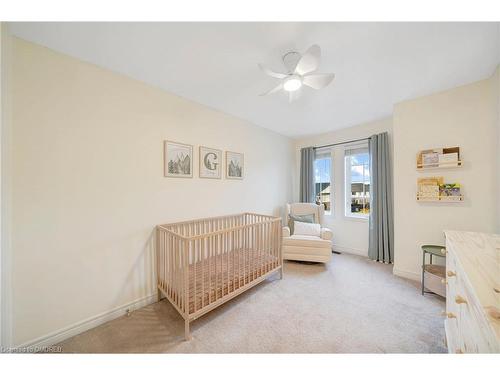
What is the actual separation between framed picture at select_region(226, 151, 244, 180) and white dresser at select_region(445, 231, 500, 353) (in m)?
2.36

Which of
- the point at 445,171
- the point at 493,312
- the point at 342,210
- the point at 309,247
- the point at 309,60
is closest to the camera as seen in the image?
the point at 493,312

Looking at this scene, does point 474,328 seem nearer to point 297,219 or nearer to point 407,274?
point 407,274

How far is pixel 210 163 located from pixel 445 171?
115 inches

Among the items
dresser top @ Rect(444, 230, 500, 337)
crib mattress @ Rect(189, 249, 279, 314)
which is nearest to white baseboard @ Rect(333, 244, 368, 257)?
crib mattress @ Rect(189, 249, 279, 314)

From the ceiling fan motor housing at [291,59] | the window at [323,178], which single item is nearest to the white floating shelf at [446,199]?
the window at [323,178]

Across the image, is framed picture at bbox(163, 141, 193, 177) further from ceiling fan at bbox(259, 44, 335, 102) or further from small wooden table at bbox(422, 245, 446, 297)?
small wooden table at bbox(422, 245, 446, 297)

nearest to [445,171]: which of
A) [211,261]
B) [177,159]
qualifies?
[211,261]

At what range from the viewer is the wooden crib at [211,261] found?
1.54 meters

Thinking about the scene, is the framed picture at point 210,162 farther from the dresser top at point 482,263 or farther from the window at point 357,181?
the window at point 357,181

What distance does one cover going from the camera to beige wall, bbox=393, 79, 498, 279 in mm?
1915

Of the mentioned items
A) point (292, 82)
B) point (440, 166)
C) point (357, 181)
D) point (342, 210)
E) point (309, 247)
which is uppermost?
point (292, 82)

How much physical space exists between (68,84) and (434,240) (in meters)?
4.14

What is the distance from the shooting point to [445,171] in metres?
2.14
